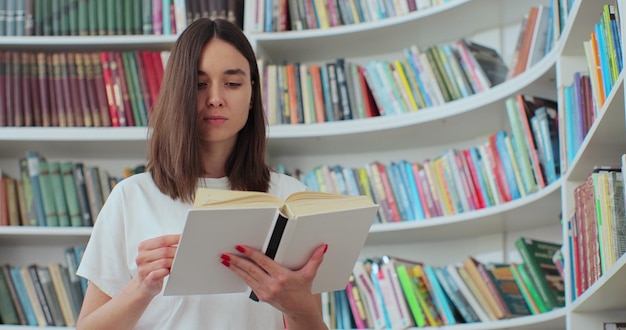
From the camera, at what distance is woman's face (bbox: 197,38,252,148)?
1.79 m

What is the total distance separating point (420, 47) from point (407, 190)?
1.89ft

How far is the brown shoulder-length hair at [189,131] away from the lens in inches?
69.6

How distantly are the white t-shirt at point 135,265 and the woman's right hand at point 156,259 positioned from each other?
145mm

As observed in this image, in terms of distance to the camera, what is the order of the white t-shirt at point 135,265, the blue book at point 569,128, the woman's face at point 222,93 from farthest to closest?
1. the blue book at point 569,128
2. the woman's face at point 222,93
3. the white t-shirt at point 135,265

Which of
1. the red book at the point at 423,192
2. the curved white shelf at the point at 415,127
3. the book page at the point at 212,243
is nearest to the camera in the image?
the book page at the point at 212,243

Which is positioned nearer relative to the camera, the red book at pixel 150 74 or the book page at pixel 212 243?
the book page at pixel 212 243

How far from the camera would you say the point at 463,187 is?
289 cm

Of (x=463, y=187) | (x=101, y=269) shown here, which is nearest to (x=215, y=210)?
(x=101, y=269)

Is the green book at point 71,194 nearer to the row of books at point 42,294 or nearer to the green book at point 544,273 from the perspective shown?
the row of books at point 42,294

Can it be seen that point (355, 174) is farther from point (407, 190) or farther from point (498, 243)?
point (498, 243)

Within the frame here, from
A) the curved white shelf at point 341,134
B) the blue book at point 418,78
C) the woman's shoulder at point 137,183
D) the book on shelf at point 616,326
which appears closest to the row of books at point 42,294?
the curved white shelf at point 341,134

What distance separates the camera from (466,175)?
9.45 ft

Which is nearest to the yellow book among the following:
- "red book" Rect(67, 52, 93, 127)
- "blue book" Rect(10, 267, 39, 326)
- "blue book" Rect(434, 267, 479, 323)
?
"blue book" Rect(434, 267, 479, 323)

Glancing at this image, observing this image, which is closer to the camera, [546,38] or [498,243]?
[546,38]
